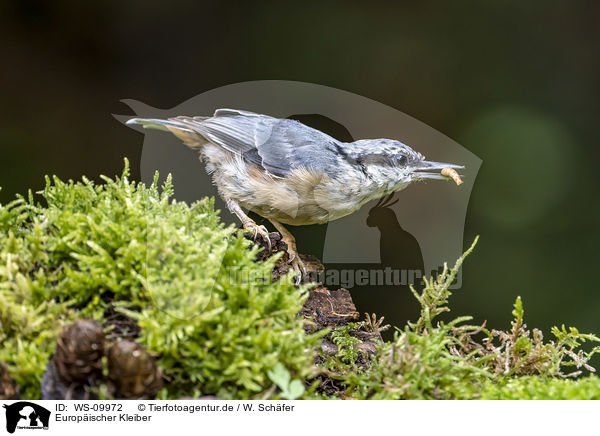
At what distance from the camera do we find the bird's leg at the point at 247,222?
2.18 m

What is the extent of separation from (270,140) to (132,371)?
1.59m

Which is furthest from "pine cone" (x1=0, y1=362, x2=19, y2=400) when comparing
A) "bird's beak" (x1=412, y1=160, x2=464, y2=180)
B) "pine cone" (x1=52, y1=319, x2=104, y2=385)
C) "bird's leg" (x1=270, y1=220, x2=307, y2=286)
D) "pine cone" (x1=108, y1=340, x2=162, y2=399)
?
"bird's beak" (x1=412, y1=160, x2=464, y2=180)

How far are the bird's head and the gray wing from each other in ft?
0.45

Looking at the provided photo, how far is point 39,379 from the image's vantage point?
115 cm

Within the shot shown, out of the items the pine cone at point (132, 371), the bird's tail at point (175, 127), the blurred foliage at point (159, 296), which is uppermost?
the bird's tail at point (175, 127)

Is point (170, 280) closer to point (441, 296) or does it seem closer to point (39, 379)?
point (39, 379)

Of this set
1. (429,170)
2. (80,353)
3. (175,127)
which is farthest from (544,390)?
(175,127)

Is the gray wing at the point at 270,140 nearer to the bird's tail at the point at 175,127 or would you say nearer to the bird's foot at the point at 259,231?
the bird's tail at the point at 175,127

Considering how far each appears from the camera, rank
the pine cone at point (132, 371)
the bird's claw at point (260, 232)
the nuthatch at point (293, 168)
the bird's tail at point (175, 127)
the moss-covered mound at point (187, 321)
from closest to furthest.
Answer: the pine cone at point (132, 371) → the moss-covered mound at point (187, 321) → the bird's claw at point (260, 232) → the nuthatch at point (293, 168) → the bird's tail at point (175, 127)

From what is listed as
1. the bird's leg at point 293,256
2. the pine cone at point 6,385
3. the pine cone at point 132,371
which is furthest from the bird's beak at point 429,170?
the pine cone at point 6,385

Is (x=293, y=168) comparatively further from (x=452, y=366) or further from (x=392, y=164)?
(x=452, y=366)

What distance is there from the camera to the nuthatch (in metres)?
2.30

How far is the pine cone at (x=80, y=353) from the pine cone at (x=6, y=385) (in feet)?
0.38

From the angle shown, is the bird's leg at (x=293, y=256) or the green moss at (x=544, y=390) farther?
the bird's leg at (x=293, y=256)
